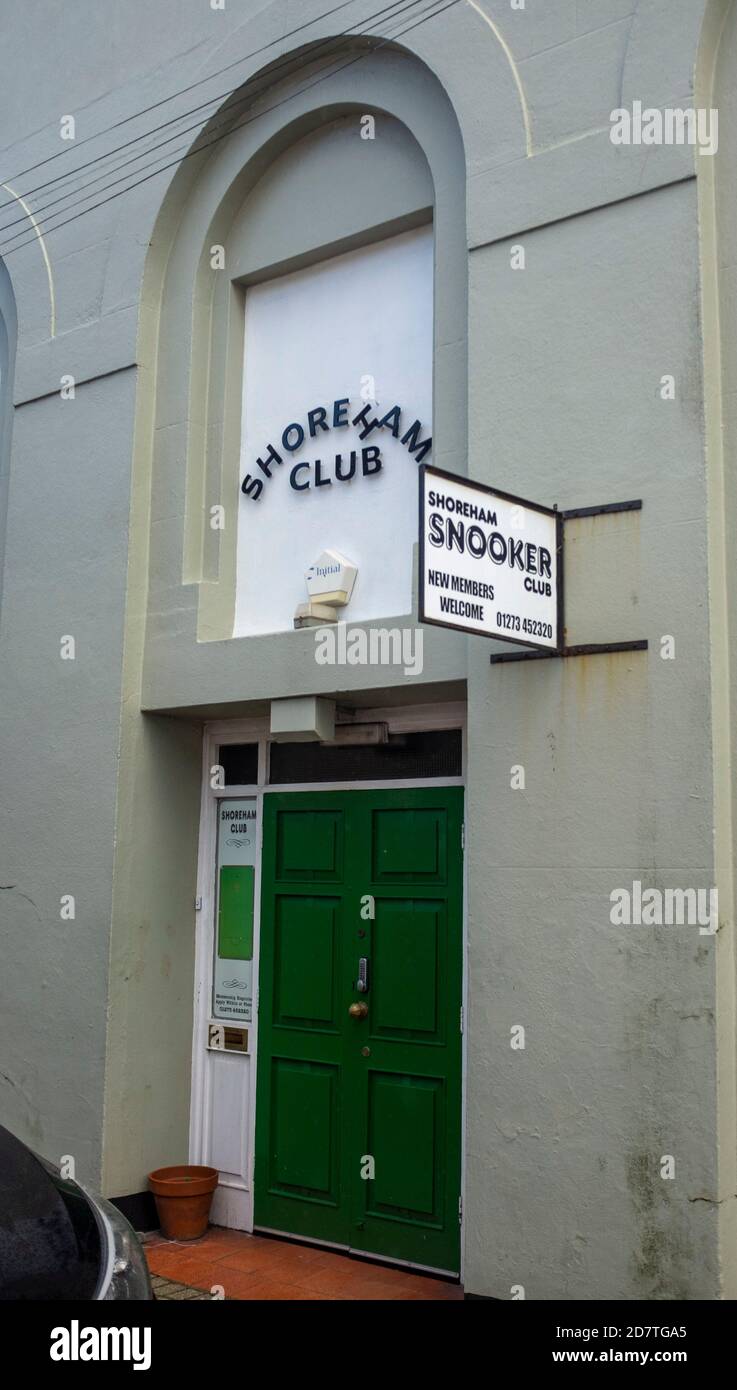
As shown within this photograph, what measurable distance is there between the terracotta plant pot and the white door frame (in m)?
0.22

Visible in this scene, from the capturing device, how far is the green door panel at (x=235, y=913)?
760 cm

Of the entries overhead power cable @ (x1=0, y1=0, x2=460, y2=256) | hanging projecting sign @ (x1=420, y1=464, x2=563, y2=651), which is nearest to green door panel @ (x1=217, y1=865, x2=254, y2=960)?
hanging projecting sign @ (x1=420, y1=464, x2=563, y2=651)

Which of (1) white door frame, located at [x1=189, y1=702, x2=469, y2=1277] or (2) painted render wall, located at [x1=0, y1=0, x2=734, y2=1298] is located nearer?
(2) painted render wall, located at [x1=0, y1=0, x2=734, y2=1298]

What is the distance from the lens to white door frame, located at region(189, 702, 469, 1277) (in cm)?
712

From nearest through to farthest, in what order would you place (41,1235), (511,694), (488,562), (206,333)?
1. (41,1235)
2. (488,562)
3. (511,694)
4. (206,333)

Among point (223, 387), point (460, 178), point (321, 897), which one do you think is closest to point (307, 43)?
point (460, 178)

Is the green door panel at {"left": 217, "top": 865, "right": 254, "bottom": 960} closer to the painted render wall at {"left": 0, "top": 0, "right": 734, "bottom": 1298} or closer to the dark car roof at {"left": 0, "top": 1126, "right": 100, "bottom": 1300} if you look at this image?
the painted render wall at {"left": 0, "top": 0, "right": 734, "bottom": 1298}

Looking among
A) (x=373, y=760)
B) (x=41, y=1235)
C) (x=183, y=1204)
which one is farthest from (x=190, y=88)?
(x=41, y=1235)

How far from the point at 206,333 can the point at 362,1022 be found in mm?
4250

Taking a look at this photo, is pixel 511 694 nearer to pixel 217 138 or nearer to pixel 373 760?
pixel 373 760

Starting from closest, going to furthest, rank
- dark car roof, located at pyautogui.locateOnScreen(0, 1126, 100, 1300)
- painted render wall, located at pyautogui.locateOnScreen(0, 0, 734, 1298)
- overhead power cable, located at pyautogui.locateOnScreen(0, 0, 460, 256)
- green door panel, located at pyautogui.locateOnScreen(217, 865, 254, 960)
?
dark car roof, located at pyautogui.locateOnScreen(0, 1126, 100, 1300) → painted render wall, located at pyautogui.locateOnScreen(0, 0, 734, 1298) → overhead power cable, located at pyautogui.locateOnScreen(0, 0, 460, 256) → green door panel, located at pyautogui.locateOnScreen(217, 865, 254, 960)

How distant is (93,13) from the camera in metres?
8.55

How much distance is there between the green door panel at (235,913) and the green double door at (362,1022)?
0.64 feet

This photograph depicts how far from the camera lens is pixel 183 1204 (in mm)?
7129
